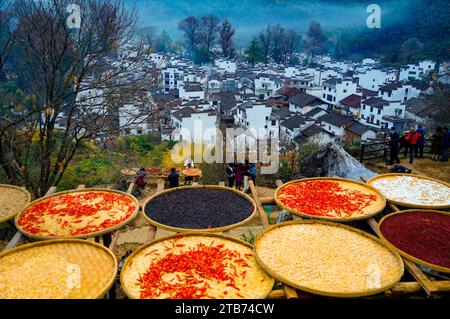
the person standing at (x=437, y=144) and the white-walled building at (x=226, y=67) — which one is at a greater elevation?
the white-walled building at (x=226, y=67)

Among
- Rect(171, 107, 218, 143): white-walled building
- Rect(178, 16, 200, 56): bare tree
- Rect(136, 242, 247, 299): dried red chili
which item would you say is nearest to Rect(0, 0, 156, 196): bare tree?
Rect(136, 242, 247, 299): dried red chili

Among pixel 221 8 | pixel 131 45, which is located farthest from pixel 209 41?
pixel 131 45

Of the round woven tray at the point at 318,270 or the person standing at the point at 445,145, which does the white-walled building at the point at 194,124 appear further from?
the round woven tray at the point at 318,270

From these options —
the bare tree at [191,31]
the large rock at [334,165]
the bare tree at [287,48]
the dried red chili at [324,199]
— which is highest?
the bare tree at [191,31]

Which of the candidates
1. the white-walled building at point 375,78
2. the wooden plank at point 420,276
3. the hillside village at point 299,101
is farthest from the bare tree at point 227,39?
the wooden plank at point 420,276

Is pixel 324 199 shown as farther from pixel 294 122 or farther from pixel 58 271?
pixel 294 122
